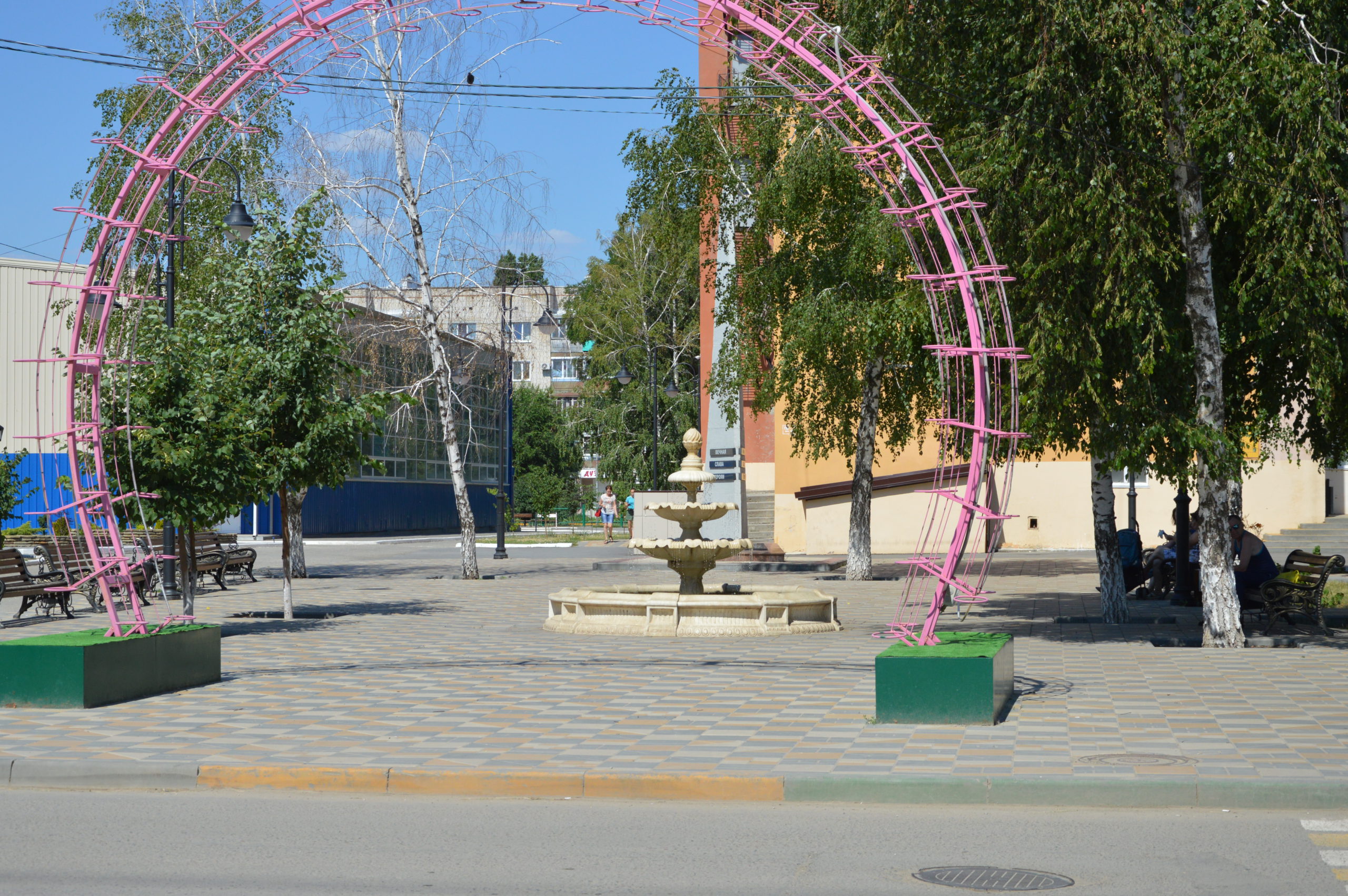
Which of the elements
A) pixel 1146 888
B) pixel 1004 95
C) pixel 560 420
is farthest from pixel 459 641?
pixel 560 420

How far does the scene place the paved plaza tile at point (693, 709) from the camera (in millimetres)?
8719

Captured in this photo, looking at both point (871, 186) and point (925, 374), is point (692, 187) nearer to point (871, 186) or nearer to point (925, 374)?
point (871, 186)

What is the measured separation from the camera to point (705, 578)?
27047 mm

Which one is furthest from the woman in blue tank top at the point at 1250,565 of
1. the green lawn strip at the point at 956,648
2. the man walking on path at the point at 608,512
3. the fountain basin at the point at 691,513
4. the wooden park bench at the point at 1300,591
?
the man walking on path at the point at 608,512

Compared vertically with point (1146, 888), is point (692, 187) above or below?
above

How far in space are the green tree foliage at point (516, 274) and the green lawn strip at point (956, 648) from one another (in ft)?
58.2

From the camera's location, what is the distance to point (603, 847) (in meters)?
6.91

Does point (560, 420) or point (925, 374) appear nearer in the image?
point (925, 374)

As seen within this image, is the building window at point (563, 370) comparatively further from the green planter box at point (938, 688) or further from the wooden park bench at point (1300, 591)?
the green planter box at point (938, 688)

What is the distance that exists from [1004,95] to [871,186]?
8.88 meters

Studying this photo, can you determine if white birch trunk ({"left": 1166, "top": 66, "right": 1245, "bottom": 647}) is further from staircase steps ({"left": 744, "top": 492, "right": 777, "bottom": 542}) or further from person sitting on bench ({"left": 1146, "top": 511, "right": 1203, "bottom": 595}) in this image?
staircase steps ({"left": 744, "top": 492, "right": 777, "bottom": 542})

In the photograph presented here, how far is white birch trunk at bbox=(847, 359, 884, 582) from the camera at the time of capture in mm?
26109

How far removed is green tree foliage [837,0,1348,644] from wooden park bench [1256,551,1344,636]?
1.73m

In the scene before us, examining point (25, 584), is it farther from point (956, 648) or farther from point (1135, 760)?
point (1135, 760)
